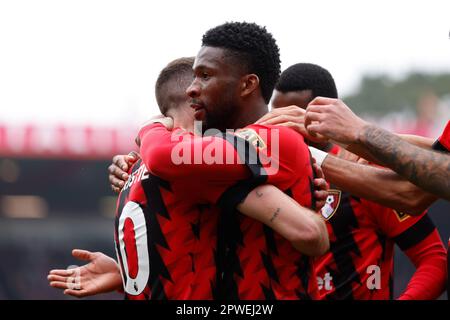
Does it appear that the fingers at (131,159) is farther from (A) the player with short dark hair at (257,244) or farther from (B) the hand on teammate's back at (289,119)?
(B) the hand on teammate's back at (289,119)

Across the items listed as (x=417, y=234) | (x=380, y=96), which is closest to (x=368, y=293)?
(x=417, y=234)

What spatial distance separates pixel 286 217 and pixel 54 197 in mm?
24214

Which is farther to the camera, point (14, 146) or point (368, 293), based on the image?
point (14, 146)

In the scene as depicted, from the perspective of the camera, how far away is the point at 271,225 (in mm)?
3693

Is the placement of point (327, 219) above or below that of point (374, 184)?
below

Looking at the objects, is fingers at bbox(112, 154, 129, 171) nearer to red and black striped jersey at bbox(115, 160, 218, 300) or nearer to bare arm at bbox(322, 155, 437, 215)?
red and black striped jersey at bbox(115, 160, 218, 300)

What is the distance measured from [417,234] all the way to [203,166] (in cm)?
233

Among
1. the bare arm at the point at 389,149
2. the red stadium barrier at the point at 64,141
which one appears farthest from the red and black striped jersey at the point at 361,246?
the red stadium barrier at the point at 64,141

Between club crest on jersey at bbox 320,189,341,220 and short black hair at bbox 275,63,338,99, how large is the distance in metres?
0.82

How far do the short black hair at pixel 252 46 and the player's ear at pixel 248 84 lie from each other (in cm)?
3

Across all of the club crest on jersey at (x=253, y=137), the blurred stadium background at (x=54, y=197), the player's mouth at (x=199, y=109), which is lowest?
the blurred stadium background at (x=54, y=197)

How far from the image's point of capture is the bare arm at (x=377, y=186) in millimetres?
4934

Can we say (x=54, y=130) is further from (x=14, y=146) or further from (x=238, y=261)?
(x=238, y=261)

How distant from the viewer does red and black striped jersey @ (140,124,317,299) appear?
3762 mm
